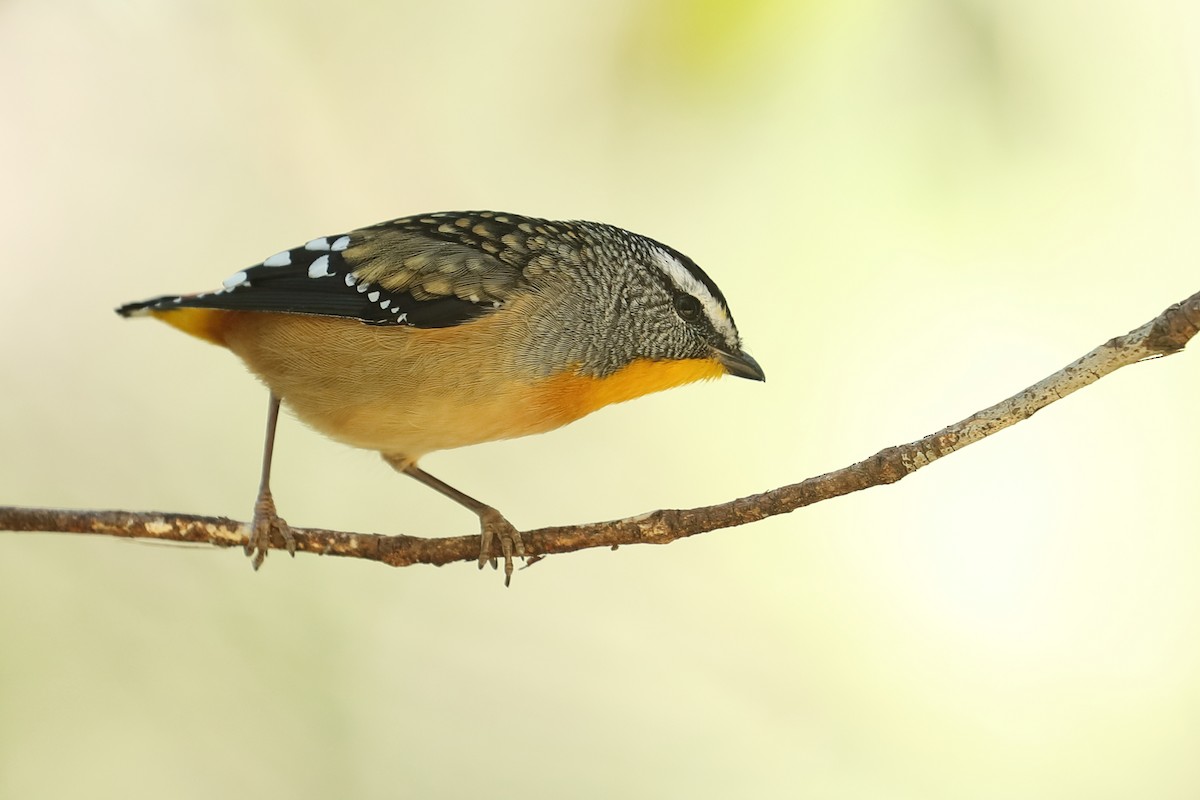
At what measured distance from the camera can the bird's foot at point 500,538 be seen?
4.50m

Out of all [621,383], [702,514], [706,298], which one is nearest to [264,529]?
[621,383]

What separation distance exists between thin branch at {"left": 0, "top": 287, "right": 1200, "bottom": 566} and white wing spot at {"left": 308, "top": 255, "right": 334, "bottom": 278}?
3.46 feet

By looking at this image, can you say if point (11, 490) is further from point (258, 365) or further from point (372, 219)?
point (372, 219)

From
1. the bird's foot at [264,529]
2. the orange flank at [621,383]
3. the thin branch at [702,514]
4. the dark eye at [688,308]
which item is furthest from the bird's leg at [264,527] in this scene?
the dark eye at [688,308]

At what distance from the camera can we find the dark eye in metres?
4.77

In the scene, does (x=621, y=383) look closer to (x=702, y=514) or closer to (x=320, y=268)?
(x=702, y=514)

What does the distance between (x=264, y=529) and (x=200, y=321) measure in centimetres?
93

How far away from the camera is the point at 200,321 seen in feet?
15.4

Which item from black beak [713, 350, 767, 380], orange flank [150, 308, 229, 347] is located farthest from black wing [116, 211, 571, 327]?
black beak [713, 350, 767, 380]

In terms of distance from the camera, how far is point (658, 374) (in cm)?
465

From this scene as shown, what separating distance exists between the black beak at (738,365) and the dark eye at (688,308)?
0.57 ft

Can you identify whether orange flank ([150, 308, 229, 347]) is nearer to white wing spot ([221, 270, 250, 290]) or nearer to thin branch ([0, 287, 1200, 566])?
white wing spot ([221, 270, 250, 290])

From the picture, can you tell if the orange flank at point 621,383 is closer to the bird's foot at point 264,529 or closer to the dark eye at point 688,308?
the dark eye at point 688,308

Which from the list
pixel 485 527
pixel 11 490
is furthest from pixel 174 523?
pixel 11 490
